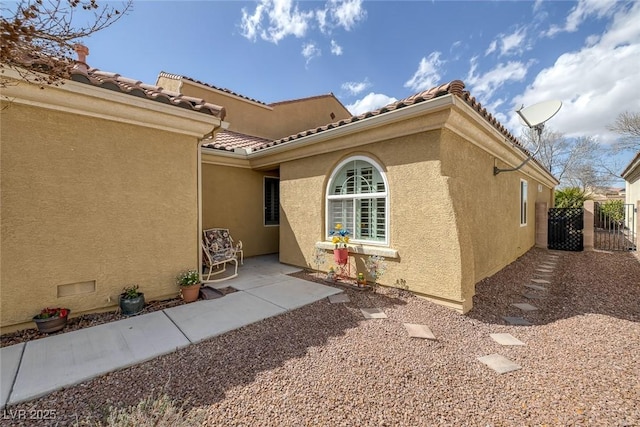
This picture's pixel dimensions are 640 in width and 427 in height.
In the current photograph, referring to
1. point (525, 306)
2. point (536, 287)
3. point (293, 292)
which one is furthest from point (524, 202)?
point (293, 292)

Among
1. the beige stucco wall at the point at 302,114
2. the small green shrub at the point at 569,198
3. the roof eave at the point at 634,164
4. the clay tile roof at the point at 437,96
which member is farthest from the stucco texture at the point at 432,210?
the small green shrub at the point at 569,198

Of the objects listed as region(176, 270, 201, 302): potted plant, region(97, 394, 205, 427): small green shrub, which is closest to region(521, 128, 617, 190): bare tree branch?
region(176, 270, 201, 302): potted plant

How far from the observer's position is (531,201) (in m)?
13.5

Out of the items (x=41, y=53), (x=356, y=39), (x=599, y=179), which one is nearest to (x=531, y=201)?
(x=356, y=39)

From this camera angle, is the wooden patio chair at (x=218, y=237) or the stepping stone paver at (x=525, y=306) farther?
the wooden patio chair at (x=218, y=237)

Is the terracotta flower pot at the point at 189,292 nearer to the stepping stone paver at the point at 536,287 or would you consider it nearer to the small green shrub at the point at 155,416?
the small green shrub at the point at 155,416

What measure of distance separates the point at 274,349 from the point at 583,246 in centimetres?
1711

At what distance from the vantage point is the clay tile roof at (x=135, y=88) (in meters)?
4.67

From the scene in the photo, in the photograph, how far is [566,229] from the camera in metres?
13.8

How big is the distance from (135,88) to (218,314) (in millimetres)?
4966

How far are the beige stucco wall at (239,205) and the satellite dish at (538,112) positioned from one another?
29.0ft

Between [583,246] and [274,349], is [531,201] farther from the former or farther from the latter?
[274,349]

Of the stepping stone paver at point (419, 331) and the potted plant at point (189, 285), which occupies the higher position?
the potted plant at point (189, 285)

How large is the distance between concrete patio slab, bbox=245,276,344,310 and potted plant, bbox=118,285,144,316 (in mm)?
2297
